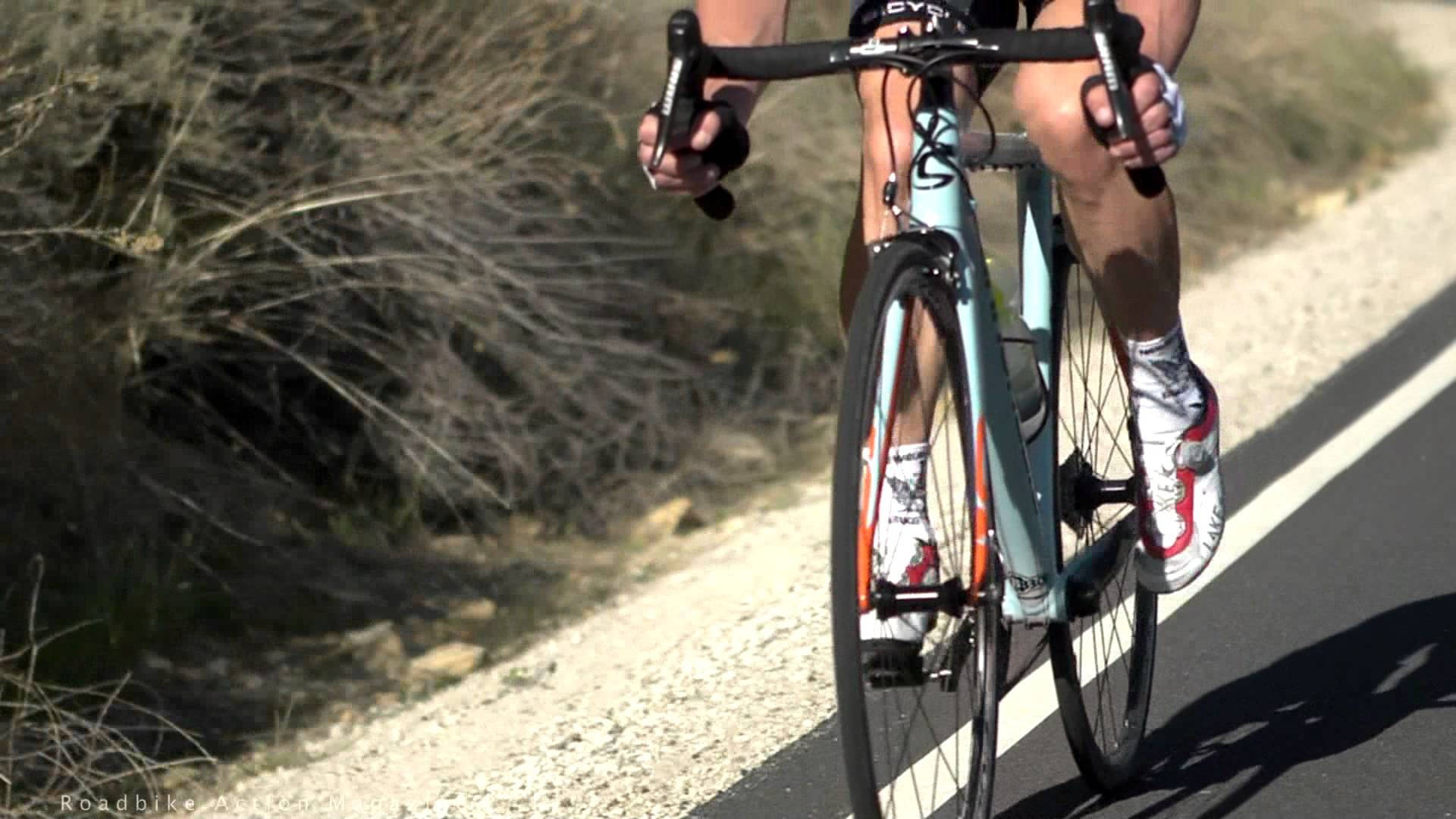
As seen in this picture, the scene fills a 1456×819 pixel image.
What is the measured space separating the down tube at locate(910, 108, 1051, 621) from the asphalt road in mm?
841

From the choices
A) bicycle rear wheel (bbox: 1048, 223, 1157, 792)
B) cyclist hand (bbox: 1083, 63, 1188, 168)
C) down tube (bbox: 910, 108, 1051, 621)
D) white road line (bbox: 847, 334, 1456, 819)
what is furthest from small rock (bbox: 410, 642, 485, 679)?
cyclist hand (bbox: 1083, 63, 1188, 168)

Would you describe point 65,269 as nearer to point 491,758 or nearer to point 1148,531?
point 491,758

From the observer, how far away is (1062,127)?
3398 mm

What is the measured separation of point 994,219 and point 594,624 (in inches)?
71.1

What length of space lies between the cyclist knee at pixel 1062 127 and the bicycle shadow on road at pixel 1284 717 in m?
1.26

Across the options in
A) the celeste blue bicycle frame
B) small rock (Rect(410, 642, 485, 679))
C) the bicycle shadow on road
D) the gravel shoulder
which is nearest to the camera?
the celeste blue bicycle frame

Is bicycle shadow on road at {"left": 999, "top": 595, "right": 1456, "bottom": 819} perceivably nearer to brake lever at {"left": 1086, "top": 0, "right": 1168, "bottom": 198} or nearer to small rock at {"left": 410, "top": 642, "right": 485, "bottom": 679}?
brake lever at {"left": 1086, "top": 0, "right": 1168, "bottom": 198}

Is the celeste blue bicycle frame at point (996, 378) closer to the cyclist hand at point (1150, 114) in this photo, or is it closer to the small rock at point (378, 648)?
the cyclist hand at point (1150, 114)

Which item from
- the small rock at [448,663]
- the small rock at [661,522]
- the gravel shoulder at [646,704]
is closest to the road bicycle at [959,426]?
the gravel shoulder at [646,704]

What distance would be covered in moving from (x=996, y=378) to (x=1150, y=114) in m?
0.48

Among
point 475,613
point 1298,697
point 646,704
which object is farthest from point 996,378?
point 475,613

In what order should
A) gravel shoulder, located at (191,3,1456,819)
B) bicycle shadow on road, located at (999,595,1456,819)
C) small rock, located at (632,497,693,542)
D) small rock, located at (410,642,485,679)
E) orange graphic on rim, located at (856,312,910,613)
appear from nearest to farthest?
orange graphic on rim, located at (856,312,910,613), bicycle shadow on road, located at (999,595,1456,819), gravel shoulder, located at (191,3,1456,819), small rock, located at (410,642,485,679), small rock, located at (632,497,693,542)

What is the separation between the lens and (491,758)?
4926mm

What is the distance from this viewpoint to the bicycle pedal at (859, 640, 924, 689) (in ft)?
10.6
